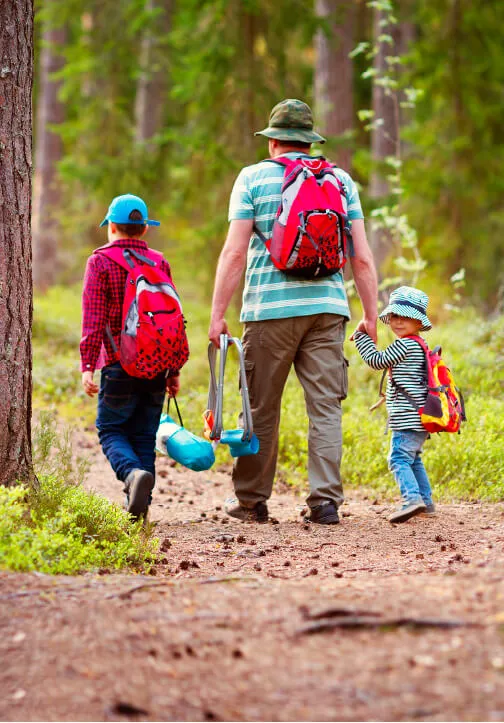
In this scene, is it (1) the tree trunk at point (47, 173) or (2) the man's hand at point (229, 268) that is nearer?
(2) the man's hand at point (229, 268)

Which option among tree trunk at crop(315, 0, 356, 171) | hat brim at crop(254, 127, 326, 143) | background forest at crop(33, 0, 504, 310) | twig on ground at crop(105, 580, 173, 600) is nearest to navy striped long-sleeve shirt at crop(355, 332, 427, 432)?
hat brim at crop(254, 127, 326, 143)

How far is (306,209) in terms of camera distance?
5895 millimetres

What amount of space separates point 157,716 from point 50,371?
873 centimetres

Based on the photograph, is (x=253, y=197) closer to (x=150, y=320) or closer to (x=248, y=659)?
(x=150, y=320)

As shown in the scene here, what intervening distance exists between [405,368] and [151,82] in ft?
52.6

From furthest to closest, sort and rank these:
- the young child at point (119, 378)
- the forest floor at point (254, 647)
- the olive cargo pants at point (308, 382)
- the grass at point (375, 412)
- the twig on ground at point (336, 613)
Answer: the grass at point (375, 412), the olive cargo pants at point (308, 382), the young child at point (119, 378), the twig on ground at point (336, 613), the forest floor at point (254, 647)

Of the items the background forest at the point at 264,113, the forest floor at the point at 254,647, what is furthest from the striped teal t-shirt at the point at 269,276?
the background forest at the point at 264,113

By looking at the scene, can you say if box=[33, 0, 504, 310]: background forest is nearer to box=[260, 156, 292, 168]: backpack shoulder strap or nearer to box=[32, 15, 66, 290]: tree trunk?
box=[32, 15, 66, 290]: tree trunk

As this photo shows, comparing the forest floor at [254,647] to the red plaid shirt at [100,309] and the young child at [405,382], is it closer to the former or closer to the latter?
the young child at [405,382]

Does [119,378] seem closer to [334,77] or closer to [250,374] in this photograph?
[250,374]

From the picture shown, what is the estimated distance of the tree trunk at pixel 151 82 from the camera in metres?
19.8

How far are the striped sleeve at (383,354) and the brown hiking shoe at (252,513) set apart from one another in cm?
125

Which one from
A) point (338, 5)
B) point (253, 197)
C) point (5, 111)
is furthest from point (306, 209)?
point (338, 5)

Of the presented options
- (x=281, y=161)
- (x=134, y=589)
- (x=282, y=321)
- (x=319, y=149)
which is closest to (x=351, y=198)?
(x=281, y=161)
